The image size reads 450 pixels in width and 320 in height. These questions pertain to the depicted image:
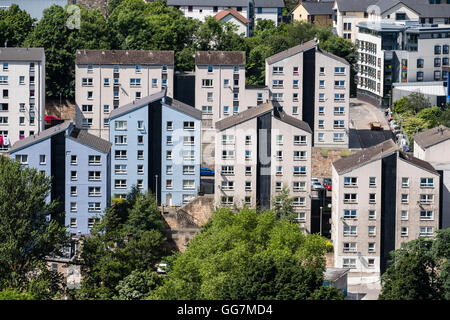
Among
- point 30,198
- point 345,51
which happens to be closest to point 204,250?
point 30,198

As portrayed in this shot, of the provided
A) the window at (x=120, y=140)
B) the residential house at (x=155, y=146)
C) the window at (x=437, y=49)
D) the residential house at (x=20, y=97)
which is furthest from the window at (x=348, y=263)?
the window at (x=437, y=49)

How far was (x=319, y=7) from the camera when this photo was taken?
11631 centimetres

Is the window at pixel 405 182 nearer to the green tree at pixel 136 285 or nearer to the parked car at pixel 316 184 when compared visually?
the parked car at pixel 316 184

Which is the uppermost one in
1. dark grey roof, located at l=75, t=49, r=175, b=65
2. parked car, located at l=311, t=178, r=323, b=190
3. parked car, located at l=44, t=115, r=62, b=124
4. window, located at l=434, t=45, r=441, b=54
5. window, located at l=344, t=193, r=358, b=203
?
window, located at l=434, t=45, r=441, b=54

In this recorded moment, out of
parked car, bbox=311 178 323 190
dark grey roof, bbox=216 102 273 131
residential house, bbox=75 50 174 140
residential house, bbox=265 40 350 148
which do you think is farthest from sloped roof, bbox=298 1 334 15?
dark grey roof, bbox=216 102 273 131

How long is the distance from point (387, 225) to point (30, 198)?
685 inches

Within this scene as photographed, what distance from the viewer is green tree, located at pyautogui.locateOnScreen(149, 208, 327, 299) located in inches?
1633

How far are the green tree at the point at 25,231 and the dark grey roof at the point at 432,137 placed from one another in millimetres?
20927

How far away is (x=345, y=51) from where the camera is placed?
9256 centimetres

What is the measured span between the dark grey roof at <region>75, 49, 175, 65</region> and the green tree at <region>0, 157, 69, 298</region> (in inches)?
880

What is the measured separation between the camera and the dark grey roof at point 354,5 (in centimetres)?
10694

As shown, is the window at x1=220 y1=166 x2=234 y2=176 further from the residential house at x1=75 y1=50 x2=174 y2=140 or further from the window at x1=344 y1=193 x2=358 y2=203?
the residential house at x1=75 y1=50 x2=174 y2=140

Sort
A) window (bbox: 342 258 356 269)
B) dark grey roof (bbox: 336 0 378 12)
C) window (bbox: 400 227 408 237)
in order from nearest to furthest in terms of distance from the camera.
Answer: window (bbox: 400 227 408 237) → window (bbox: 342 258 356 269) → dark grey roof (bbox: 336 0 378 12)
